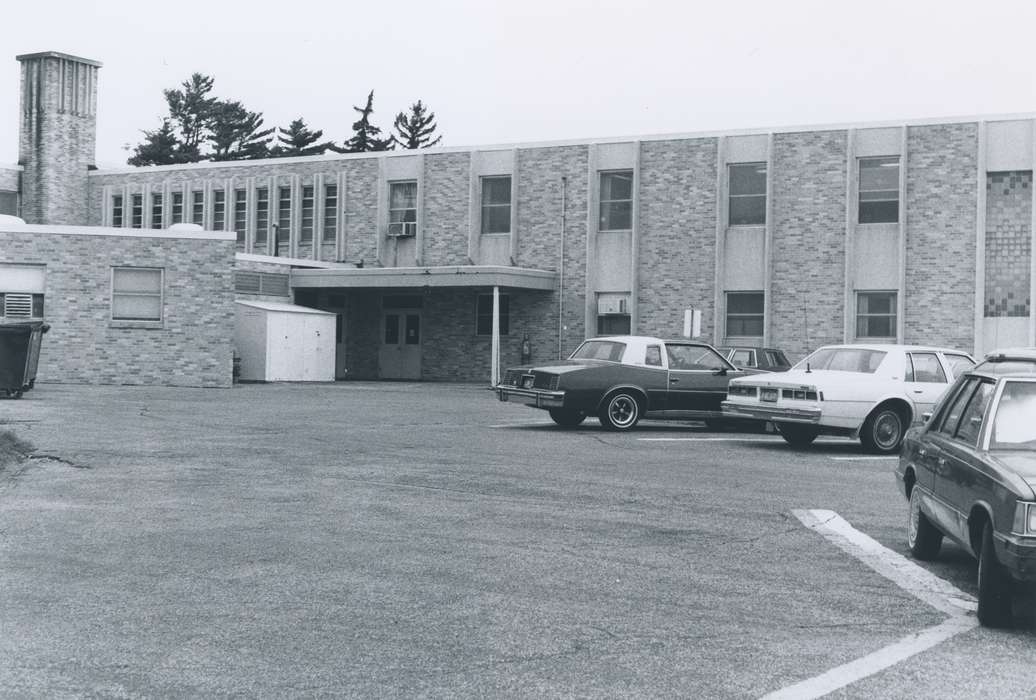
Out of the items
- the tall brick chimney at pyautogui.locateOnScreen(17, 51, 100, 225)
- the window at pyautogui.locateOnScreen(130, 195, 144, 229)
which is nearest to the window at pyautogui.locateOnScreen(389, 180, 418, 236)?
the window at pyautogui.locateOnScreen(130, 195, 144, 229)

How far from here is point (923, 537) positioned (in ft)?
28.7

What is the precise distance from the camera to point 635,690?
17.6ft

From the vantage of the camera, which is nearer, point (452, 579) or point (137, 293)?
point (452, 579)

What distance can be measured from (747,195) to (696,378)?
16.0 m

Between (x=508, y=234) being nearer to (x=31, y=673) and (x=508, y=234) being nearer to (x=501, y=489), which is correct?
(x=501, y=489)

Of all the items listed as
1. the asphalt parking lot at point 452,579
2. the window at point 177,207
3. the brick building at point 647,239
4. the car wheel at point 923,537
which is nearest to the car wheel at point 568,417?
the asphalt parking lot at point 452,579

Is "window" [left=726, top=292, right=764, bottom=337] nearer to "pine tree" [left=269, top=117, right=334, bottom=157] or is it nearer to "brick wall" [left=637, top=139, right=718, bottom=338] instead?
"brick wall" [left=637, top=139, right=718, bottom=338]

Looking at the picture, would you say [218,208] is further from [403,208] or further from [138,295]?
[138,295]

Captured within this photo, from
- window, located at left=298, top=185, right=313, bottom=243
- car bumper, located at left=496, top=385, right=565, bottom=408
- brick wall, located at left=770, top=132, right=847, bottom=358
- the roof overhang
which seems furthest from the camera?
window, located at left=298, top=185, right=313, bottom=243

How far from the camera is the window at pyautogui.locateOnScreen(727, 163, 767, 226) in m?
35.1

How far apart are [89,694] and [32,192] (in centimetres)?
4560

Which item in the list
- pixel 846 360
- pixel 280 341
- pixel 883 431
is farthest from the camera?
pixel 280 341

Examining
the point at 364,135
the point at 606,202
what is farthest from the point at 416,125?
the point at 606,202

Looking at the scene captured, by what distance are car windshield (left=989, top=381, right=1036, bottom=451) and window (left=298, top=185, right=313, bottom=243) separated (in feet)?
120
